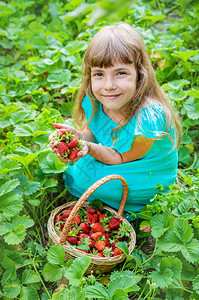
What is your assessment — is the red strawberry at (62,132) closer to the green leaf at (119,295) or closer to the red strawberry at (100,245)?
the red strawberry at (100,245)

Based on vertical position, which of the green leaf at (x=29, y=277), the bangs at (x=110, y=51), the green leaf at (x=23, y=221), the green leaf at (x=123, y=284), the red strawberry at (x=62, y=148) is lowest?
the green leaf at (x=29, y=277)

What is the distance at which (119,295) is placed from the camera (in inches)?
44.8

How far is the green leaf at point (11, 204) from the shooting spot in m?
1.40

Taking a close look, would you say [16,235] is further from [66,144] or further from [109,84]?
[109,84]

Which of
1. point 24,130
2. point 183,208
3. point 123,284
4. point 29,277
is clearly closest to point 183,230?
point 183,208

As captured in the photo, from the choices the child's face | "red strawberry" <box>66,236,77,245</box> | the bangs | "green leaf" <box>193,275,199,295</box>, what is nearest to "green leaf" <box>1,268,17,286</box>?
"red strawberry" <box>66,236,77,245</box>

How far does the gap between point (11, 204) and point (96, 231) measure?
1.32ft

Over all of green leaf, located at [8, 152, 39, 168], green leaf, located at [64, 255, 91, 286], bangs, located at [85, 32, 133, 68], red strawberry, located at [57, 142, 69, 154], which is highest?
bangs, located at [85, 32, 133, 68]

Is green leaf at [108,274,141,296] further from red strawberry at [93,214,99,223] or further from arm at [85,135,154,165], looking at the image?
arm at [85,135,154,165]

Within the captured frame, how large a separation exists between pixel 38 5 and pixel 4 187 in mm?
2824

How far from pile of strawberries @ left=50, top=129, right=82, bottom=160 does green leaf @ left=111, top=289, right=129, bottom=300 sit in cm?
55

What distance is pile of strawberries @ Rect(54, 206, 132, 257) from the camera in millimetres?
1463

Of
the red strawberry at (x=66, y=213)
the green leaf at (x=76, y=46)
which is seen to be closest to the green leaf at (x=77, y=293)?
the red strawberry at (x=66, y=213)

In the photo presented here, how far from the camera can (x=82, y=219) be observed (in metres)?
1.65
